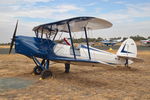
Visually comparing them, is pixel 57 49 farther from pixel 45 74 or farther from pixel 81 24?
pixel 81 24

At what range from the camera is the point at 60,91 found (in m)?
6.54

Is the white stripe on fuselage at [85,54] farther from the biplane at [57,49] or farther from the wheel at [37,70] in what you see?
the wheel at [37,70]

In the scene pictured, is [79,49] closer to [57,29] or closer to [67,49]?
[67,49]

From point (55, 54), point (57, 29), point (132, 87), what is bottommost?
point (132, 87)

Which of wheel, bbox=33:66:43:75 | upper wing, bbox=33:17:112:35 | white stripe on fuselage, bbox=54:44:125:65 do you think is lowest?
wheel, bbox=33:66:43:75

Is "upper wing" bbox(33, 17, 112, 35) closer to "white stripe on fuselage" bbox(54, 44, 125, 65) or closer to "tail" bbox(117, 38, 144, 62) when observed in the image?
"white stripe on fuselage" bbox(54, 44, 125, 65)

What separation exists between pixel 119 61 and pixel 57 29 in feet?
14.7

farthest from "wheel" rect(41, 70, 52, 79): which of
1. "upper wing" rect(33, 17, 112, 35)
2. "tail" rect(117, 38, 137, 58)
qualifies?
"tail" rect(117, 38, 137, 58)

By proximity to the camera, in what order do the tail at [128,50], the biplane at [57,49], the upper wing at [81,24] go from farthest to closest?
1. the tail at [128,50]
2. the biplane at [57,49]
3. the upper wing at [81,24]

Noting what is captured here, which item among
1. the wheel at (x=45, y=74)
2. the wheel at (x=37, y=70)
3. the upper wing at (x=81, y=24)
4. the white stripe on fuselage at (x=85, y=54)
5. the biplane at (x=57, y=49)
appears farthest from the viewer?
the wheel at (x=37, y=70)

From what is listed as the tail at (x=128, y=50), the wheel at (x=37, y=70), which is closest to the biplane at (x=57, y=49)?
the wheel at (x=37, y=70)

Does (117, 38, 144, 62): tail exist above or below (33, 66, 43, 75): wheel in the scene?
above

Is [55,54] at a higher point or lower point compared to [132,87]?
higher

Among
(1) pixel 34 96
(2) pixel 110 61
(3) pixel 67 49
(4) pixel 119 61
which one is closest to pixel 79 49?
(3) pixel 67 49
